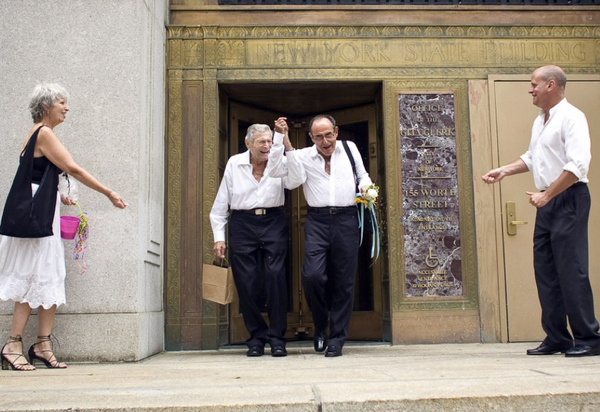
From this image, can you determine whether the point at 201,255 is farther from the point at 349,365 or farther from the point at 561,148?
the point at 561,148

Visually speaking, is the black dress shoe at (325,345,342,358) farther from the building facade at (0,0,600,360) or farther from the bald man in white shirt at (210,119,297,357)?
the building facade at (0,0,600,360)

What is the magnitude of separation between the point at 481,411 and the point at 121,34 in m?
4.66

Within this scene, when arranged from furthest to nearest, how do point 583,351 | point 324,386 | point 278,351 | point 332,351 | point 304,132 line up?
point 304,132 → point 278,351 → point 332,351 → point 583,351 → point 324,386

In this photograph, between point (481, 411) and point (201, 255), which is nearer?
point (481, 411)

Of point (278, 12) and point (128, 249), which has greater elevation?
point (278, 12)

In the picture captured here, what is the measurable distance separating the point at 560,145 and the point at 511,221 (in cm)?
203

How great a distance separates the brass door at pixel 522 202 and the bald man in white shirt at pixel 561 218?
68.8 inches

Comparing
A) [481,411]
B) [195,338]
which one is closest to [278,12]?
[195,338]

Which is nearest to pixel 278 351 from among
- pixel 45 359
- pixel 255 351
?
pixel 255 351

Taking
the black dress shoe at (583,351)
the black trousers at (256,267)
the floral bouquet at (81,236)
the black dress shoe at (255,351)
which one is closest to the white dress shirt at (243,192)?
the black trousers at (256,267)

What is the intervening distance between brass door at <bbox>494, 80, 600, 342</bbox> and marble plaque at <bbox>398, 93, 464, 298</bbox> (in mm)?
486

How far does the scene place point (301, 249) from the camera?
332 inches

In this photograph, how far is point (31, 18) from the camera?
6383mm

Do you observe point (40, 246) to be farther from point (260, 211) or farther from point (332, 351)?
point (332, 351)
